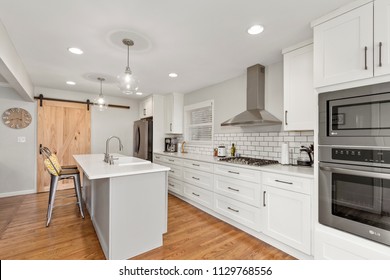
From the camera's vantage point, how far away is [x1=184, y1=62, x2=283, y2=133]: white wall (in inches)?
106

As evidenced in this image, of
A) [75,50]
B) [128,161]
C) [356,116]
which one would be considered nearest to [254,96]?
[356,116]

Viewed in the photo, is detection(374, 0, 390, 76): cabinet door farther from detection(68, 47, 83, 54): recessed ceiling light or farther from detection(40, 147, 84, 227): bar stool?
detection(40, 147, 84, 227): bar stool

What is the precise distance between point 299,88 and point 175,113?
9.45 feet

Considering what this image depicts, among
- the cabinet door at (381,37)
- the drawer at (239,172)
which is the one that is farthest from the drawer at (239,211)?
the cabinet door at (381,37)

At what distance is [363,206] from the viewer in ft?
4.65

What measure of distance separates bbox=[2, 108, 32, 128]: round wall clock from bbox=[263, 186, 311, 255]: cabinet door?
4.80 metres

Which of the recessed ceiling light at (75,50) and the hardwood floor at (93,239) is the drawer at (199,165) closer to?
the hardwood floor at (93,239)

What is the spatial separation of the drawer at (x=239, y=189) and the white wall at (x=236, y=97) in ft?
3.19

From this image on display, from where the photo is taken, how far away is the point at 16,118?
12.6ft

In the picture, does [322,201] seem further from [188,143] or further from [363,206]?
[188,143]

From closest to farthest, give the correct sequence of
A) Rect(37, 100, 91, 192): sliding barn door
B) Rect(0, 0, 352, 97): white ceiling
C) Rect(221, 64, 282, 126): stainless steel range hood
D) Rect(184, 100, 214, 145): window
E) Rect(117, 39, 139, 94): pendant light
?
Rect(0, 0, 352, 97): white ceiling, Rect(117, 39, 139, 94): pendant light, Rect(221, 64, 282, 126): stainless steel range hood, Rect(184, 100, 214, 145): window, Rect(37, 100, 91, 192): sliding barn door

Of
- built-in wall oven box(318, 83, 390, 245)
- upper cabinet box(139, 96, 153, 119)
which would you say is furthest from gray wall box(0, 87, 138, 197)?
built-in wall oven box(318, 83, 390, 245)

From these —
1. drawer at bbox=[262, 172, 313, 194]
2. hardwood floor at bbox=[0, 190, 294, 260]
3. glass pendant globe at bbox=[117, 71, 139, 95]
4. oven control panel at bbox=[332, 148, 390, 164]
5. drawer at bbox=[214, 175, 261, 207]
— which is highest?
glass pendant globe at bbox=[117, 71, 139, 95]

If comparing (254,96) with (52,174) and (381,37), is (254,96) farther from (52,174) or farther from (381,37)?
(52,174)
